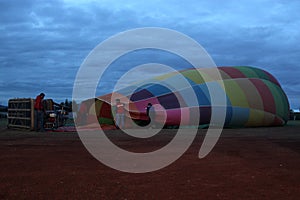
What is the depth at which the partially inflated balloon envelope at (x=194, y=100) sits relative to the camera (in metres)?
18.6

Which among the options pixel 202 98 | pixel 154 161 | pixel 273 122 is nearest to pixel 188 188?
pixel 154 161

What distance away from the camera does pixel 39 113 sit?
17.3 metres

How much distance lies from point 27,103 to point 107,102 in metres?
3.79

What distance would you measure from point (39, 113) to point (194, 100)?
24.2 feet

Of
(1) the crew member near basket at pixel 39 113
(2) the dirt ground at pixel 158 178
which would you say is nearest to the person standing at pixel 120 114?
(1) the crew member near basket at pixel 39 113

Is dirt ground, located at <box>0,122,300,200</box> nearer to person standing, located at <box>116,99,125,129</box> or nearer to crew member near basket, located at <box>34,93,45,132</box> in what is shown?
crew member near basket, located at <box>34,93,45,132</box>

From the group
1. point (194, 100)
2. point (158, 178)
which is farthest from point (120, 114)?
point (158, 178)

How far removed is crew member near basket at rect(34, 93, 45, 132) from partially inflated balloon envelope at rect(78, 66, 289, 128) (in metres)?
3.31

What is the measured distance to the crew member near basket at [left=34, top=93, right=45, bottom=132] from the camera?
16864mm

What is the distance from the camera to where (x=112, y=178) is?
6.08m

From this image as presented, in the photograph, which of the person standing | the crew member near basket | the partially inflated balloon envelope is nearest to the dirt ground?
the crew member near basket

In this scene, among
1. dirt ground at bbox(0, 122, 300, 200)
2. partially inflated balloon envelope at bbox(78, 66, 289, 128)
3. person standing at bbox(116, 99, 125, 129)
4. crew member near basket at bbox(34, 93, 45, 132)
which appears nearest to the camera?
dirt ground at bbox(0, 122, 300, 200)

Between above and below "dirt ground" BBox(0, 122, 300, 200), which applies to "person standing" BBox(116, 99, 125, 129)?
above

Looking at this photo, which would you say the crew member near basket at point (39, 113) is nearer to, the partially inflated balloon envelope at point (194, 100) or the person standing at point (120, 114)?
the partially inflated balloon envelope at point (194, 100)
